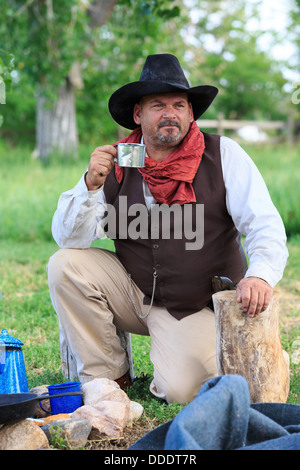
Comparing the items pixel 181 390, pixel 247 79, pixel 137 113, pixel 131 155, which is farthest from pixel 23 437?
pixel 247 79

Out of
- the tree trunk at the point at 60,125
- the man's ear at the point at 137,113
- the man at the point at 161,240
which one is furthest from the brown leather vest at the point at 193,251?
the tree trunk at the point at 60,125

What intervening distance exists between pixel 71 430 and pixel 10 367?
0.60 m

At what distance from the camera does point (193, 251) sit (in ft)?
11.9

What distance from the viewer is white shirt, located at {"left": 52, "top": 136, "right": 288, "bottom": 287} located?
319 cm

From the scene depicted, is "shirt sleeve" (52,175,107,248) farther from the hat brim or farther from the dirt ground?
the dirt ground

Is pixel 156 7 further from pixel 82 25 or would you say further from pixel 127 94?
pixel 82 25

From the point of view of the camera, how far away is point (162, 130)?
3.62 m

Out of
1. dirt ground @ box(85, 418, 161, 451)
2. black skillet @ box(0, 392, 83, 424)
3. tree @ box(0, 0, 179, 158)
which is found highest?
tree @ box(0, 0, 179, 158)

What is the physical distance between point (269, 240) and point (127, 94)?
1.31 m

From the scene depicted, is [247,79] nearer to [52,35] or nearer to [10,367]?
[52,35]

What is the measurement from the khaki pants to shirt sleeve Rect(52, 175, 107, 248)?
8cm

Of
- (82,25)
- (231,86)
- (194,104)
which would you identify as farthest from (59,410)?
(231,86)

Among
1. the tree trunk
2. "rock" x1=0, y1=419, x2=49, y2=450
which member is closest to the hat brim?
"rock" x1=0, y1=419, x2=49, y2=450

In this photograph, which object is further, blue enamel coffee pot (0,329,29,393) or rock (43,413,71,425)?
blue enamel coffee pot (0,329,29,393)
